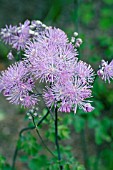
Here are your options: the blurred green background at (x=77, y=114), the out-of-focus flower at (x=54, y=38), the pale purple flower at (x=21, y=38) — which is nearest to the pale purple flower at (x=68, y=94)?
the out-of-focus flower at (x=54, y=38)

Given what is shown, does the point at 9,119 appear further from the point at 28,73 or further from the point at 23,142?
the point at 28,73

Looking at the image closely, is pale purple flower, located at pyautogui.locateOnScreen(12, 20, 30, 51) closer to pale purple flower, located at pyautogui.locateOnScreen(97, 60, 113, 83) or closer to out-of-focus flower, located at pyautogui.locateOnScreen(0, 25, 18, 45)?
out-of-focus flower, located at pyautogui.locateOnScreen(0, 25, 18, 45)

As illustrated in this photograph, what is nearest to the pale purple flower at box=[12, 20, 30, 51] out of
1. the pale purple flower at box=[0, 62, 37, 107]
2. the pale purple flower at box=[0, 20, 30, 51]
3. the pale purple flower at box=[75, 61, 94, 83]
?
the pale purple flower at box=[0, 20, 30, 51]

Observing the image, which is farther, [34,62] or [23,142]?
[23,142]

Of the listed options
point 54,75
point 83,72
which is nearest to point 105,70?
point 83,72

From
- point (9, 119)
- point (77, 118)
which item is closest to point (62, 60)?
point (77, 118)

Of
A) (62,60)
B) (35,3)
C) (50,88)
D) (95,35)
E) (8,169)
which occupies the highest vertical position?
(35,3)

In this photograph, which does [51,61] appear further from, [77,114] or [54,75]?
[77,114]
